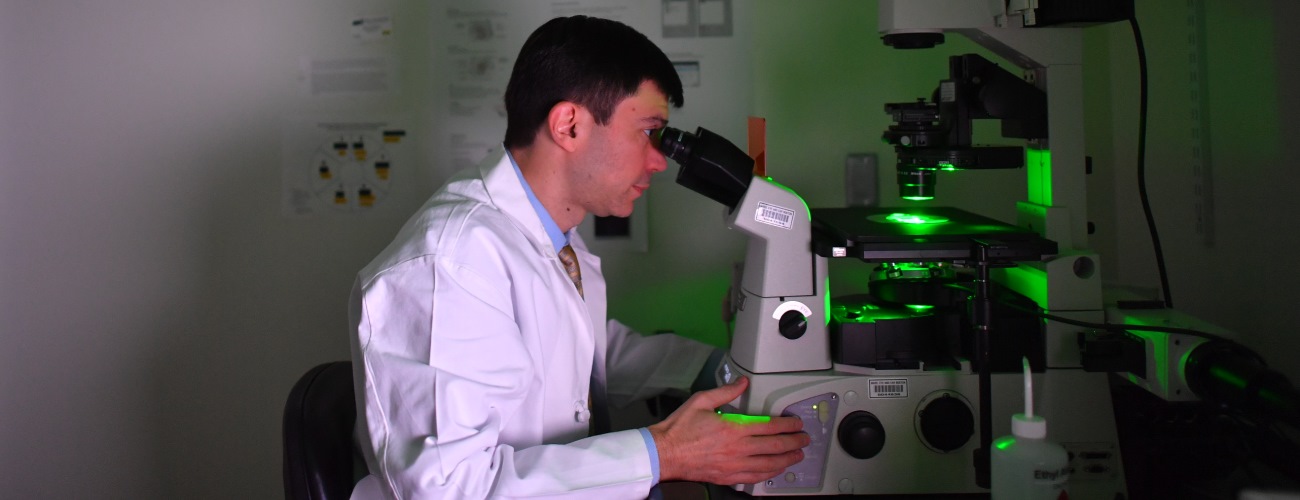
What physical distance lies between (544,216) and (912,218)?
559 mm

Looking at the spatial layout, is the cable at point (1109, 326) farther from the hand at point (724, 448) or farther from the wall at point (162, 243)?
the wall at point (162, 243)

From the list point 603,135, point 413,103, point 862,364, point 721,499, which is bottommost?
point 721,499

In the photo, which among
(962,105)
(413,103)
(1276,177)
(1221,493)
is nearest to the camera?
(1221,493)

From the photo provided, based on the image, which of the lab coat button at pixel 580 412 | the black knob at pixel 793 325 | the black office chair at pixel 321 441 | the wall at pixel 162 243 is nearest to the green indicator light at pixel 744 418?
the black knob at pixel 793 325

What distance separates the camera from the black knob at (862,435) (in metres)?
1.21

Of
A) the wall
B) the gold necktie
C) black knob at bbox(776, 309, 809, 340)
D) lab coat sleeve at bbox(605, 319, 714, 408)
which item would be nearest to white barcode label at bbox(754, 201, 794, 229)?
black knob at bbox(776, 309, 809, 340)

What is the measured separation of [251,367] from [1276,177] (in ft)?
6.68

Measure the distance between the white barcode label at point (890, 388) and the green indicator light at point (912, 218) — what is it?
0.93 feet

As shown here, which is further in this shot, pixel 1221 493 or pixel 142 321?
pixel 142 321

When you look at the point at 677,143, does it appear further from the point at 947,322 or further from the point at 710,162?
the point at 947,322

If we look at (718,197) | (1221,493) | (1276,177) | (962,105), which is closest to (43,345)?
(718,197)

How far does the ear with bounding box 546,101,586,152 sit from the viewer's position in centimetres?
132

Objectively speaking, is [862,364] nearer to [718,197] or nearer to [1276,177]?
[718,197]

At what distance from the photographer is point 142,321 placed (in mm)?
2146
